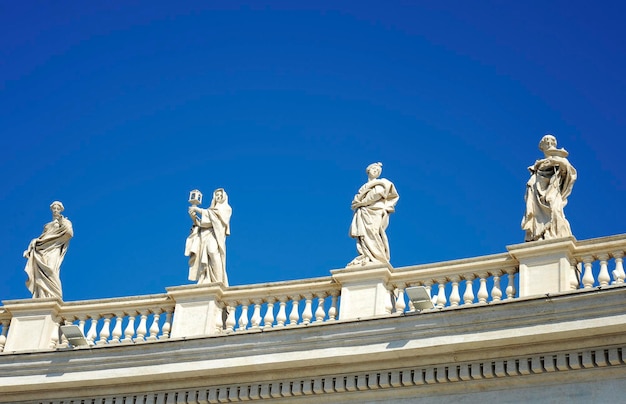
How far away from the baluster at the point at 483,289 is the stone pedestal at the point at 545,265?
632 mm

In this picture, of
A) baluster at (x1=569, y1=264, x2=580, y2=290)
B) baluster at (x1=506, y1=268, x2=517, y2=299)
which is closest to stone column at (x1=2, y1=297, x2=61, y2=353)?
baluster at (x1=506, y1=268, x2=517, y2=299)

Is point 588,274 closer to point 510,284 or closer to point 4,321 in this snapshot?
point 510,284

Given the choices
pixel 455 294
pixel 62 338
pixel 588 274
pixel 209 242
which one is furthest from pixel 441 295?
pixel 62 338

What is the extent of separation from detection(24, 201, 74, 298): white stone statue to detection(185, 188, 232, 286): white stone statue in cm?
269

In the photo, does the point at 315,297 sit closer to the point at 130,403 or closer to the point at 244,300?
the point at 244,300

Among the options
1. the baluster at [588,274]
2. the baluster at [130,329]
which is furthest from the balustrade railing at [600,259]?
the baluster at [130,329]

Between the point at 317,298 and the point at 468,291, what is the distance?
2.74 metres

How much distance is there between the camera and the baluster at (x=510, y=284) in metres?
21.5

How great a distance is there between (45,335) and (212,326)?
3.27m

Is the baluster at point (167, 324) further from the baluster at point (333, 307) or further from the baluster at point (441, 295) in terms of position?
the baluster at point (441, 295)

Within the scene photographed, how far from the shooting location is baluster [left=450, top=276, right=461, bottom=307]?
21853mm

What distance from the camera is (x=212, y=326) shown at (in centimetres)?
2348

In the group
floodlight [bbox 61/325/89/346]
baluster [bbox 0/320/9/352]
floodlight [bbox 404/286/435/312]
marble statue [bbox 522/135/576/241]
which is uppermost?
marble statue [bbox 522/135/576/241]

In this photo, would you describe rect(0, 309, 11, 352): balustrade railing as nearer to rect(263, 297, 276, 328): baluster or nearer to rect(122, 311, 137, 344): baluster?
rect(122, 311, 137, 344): baluster
